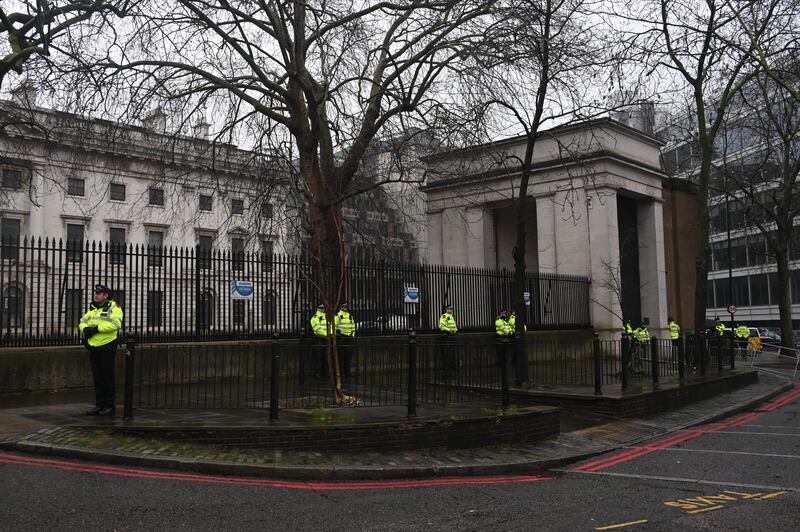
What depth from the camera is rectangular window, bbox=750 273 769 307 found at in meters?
61.2

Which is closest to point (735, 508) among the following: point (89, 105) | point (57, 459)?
point (57, 459)

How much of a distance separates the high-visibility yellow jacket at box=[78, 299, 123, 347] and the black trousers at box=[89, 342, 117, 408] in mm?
90

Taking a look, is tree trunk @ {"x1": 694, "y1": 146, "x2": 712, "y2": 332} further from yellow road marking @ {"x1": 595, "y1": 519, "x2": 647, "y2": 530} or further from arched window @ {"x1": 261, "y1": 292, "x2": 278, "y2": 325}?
yellow road marking @ {"x1": 595, "y1": 519, "x2": 647, "y2": 530}

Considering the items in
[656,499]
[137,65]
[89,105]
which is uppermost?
[137,65]

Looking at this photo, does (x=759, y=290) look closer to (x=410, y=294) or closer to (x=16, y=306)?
(x=410, y=294)

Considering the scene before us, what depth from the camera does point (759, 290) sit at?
6203cm

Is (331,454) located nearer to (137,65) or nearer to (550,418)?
(550,418)

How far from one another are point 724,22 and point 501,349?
12626mm

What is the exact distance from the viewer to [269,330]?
15727 mm

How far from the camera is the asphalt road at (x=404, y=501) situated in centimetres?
518

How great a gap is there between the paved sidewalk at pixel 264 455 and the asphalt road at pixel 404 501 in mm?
186

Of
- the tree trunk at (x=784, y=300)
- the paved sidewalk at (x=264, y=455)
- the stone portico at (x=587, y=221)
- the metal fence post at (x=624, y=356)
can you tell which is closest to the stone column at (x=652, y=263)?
the stone portico at (x=587, y=221)

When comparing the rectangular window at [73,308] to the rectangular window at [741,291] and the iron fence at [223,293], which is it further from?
the rectangular window at [741,291]

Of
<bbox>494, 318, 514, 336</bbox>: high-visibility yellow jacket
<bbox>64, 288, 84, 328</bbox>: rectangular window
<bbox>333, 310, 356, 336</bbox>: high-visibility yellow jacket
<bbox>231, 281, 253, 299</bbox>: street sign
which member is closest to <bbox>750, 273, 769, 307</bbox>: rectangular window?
<bbox>494, 318, 514, 336</bbox>: high-visibility yellow jacket
